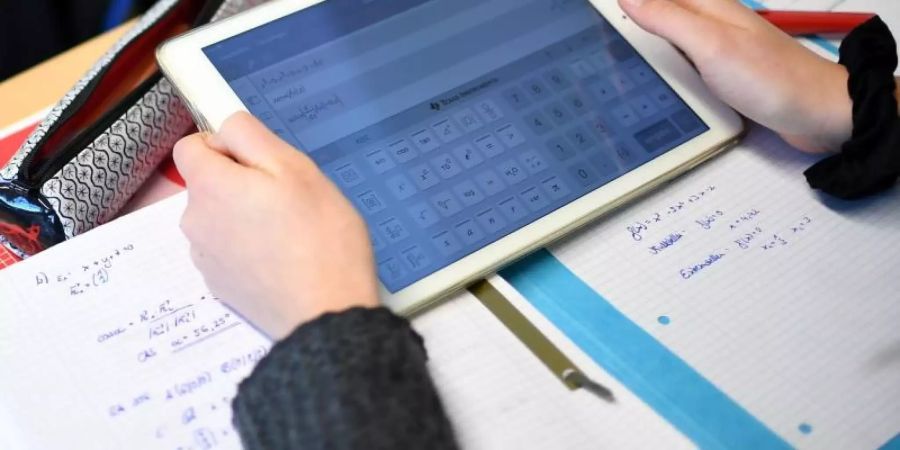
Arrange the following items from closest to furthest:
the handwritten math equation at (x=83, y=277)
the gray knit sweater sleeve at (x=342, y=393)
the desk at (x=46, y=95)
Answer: the gray knit sweater sleeve at (x=342, y=393) → the handwritten math equation at (x=83, y=277) → the desk at (x=46, y=95)

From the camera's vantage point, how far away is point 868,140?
0.54 metres

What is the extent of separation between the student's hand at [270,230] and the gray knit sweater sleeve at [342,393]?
2 centimetres

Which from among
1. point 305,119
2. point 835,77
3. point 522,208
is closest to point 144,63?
point 305,119

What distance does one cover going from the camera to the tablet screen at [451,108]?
19.8 inches

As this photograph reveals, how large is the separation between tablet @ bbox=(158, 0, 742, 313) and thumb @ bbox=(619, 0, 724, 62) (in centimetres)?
2

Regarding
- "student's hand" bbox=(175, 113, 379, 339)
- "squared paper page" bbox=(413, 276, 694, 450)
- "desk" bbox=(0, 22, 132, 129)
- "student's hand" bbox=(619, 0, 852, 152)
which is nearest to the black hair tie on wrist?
"student's hand" bbox=(619, 0, 852, 152)

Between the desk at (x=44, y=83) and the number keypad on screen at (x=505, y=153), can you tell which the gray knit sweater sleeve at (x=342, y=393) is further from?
the desk at (x=44, y=83)

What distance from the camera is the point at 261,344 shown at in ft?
1.56

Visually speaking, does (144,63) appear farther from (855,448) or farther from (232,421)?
(855,448)

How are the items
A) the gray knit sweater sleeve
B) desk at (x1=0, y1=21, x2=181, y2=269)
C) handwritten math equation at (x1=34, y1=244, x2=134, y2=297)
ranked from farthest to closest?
1. desk at (x1=0, y1=21, x2=181, y2=269)
2. handwritten math equation at (x1=34, y1=244, x2=134, y2=297)
3. the gray knit sweater sleeve

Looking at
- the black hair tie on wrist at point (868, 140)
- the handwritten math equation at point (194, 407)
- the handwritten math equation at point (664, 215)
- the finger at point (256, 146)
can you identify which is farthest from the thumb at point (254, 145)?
the black hair tie on wrist at point (868, 140)

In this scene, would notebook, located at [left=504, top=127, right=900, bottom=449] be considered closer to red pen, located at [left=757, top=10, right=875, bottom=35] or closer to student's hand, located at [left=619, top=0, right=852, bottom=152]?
student's hand, located at [left=619, top=0, right=852, bottom=152]

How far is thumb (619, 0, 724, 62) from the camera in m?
0.56

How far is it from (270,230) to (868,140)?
0.38 meters
